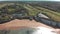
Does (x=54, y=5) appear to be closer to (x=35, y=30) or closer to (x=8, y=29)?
(x=35, y=30)

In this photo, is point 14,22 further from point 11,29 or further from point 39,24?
point 39,24

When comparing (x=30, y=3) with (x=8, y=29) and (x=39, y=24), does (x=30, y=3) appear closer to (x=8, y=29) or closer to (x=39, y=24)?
(x=39, y=24)

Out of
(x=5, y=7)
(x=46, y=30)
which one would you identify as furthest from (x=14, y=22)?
(x=46, y=30)

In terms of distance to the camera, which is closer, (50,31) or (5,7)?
(50,31)

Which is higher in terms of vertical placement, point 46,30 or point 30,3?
point 30,3

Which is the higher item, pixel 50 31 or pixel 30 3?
pixel 30 3

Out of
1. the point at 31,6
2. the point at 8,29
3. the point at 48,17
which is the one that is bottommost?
the point at 8,29

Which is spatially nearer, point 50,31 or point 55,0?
point 50,31

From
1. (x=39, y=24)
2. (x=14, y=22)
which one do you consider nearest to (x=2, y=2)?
(x=14, y=22)

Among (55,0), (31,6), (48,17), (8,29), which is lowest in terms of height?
(8,29)
